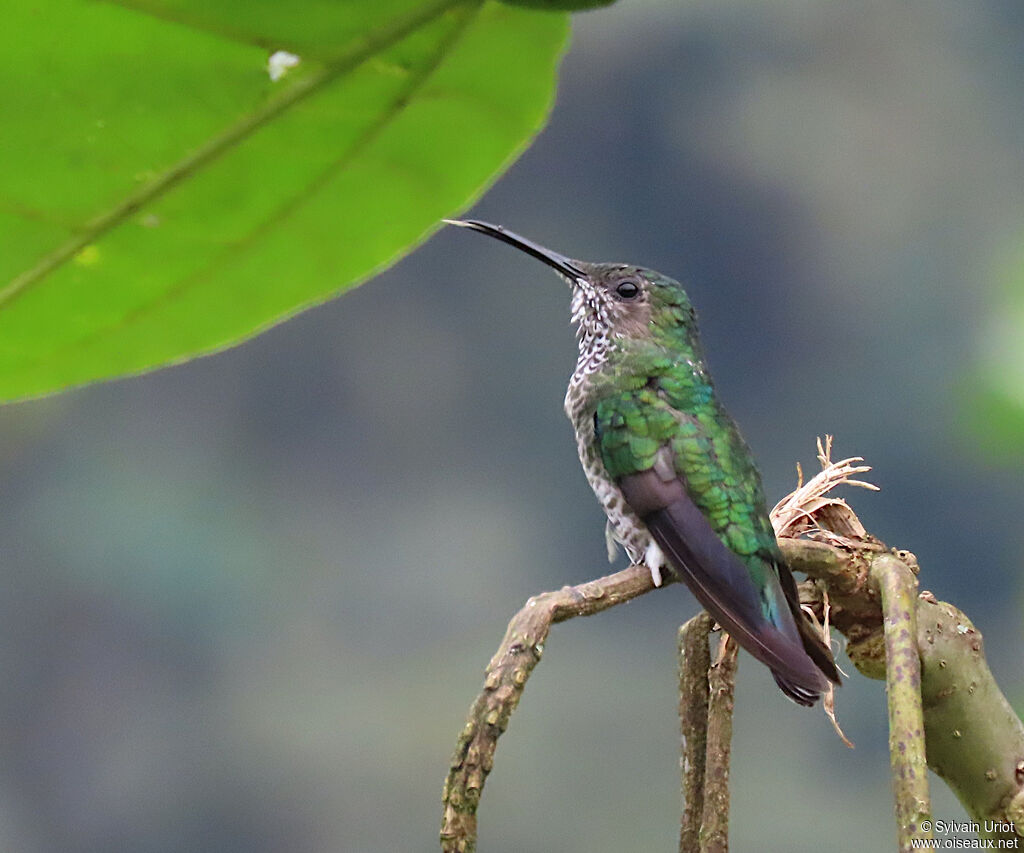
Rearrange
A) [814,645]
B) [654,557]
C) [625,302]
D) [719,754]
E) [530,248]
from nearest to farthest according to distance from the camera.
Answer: [719,754] < [814,645] < [654,557] < [530,248] < [625,302]

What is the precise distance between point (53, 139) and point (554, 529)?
19.1 ft

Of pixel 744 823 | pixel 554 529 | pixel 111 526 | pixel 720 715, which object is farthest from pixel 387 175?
pixel 111 526

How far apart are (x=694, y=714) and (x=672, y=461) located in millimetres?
601

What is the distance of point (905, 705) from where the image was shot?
51cm

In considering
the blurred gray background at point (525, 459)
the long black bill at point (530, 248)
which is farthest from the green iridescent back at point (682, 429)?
the blurred gray background at point (525, 459)

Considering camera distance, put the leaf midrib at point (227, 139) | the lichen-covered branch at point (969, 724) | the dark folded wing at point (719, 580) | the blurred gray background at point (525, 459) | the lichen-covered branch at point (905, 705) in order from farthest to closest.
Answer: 1. the blurred gray background at point (525, 459)
2. the dark folded wing at point (719, 580)
3. the lichen-covered branch at point (969, 724)
4. the lichen-covered branch at point (905, 705)
5. the leaf midrib at point (227, 139)

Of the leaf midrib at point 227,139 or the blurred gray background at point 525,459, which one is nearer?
the leaf midrib at point 227,139

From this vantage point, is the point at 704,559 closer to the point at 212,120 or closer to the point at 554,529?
the point at 212,120

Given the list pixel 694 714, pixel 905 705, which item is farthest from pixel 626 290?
pixel 905 705

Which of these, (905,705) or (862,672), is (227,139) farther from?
(862,672)

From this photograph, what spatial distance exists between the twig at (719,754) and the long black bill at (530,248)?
0.49m

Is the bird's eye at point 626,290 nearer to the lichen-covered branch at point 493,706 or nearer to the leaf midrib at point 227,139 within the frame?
the lichen-covered branch at point 493,706

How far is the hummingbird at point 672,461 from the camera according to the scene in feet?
3.12

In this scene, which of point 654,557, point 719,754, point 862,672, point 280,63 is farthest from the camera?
point 654,557
